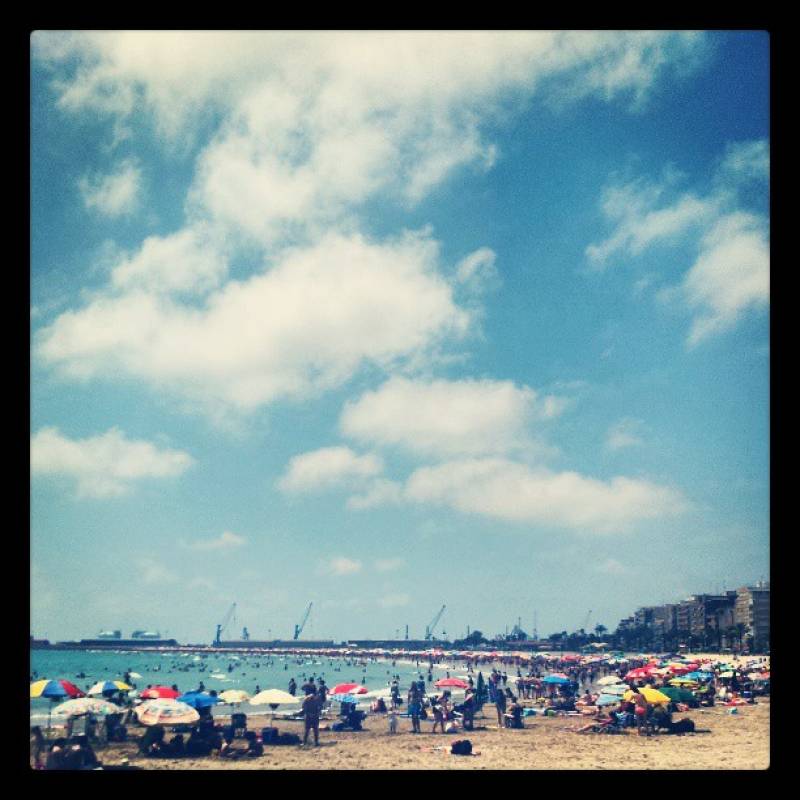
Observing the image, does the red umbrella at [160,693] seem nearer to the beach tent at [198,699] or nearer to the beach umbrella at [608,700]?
the beach tent at [198,699]

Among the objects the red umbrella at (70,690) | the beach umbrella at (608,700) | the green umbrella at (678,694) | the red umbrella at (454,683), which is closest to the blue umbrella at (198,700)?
the red umbrella at (70,690)

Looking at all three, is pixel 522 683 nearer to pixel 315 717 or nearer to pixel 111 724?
pixel 315 717

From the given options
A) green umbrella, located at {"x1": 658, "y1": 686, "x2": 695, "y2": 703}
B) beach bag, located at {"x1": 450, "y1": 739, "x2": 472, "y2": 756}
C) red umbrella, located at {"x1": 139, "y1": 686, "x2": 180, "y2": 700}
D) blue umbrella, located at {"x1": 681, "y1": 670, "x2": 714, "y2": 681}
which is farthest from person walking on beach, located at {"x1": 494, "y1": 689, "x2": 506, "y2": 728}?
blue umbrella, located at {"x1": 681, "y1": 670, "x2": 714, "y2": 681}

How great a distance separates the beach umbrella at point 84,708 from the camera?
17.0 m

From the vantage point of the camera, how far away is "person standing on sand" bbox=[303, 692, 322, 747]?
17.4 meters

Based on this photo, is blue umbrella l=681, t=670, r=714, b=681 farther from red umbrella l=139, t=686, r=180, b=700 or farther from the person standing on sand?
red umbrella l=139, t=686, r=180, b=700

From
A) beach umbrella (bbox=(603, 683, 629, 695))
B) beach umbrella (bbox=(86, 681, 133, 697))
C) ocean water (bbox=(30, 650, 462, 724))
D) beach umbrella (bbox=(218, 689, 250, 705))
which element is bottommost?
ocean water (bbox=(30, 650, 462, 724))

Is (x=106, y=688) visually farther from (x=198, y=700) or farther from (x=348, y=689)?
(x=348, y=689)

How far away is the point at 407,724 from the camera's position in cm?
2297

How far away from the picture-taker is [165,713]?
15.5 meters

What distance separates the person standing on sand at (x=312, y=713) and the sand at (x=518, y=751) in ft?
1.40

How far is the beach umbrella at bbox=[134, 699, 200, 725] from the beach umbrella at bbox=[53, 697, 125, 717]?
Result: 6.84ft
